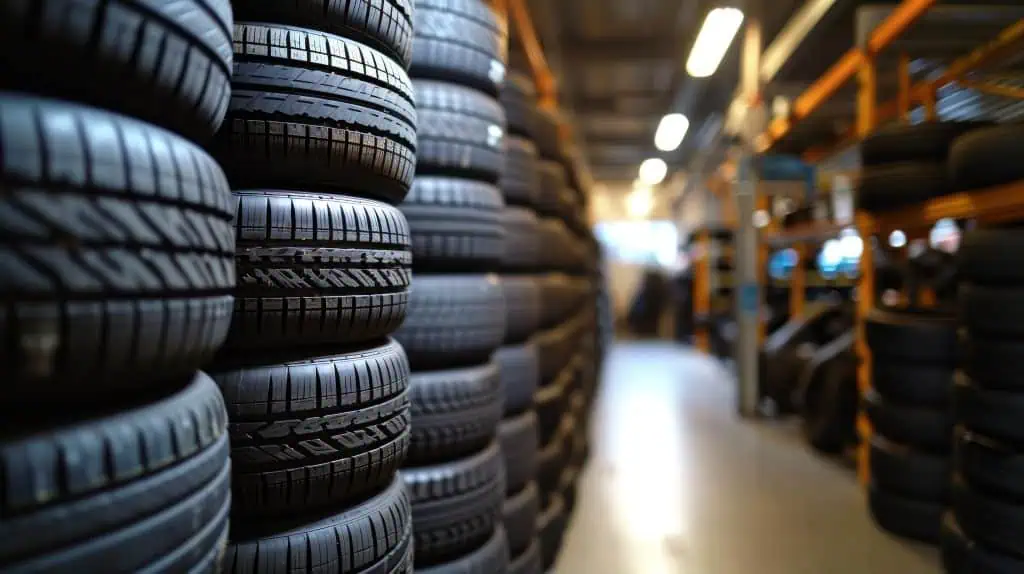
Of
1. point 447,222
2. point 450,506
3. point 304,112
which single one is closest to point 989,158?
point 447,222

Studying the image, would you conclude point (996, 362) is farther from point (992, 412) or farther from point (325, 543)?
point (325, 543)

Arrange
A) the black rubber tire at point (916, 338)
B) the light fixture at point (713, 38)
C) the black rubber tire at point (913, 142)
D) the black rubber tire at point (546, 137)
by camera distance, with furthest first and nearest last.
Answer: the light fixture at point (713, 38)
the black rubber tire at point (913, 142)
the black rubber tire at point (916, 338)
the black rubber tire at point (546, 137)

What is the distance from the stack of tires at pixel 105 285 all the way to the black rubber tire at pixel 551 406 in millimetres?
1577

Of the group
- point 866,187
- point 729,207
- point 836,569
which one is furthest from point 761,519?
point 729,207

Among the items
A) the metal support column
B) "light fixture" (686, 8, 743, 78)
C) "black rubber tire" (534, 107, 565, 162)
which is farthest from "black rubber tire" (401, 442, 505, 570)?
"light fixture" (686, 8, 743, 78)

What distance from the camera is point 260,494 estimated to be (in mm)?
943

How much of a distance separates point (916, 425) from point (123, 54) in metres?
2.97

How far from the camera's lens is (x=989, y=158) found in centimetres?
207

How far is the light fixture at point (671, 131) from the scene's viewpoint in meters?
9.55

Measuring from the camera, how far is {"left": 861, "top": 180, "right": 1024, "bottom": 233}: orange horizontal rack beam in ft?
6.79

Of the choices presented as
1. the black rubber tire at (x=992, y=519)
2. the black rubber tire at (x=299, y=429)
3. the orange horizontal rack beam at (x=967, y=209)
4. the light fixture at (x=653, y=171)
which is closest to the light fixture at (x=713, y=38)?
the orange horizontal rack beam at (x=967, y=209)

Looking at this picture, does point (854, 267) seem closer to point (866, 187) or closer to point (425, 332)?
point (866, 187)

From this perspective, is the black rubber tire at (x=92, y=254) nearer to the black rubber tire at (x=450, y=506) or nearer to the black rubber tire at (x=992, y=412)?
the black rubber tire at (x=450, y=506)

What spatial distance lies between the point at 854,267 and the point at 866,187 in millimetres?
4905
